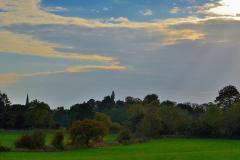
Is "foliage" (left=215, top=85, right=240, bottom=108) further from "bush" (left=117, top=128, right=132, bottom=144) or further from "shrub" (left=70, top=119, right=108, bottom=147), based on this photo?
"shrub" (left=70, top=119, right=108, bottom=147)

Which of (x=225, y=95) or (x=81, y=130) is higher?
(x=225, y=95)

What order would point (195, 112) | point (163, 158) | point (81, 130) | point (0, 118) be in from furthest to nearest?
point (195, 112) → point (0, 118) → point (81, 130) → point (163, 158)

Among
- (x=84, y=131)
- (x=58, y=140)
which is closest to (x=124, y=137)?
(x=84, y=131)

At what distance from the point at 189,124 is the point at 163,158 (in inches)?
2836

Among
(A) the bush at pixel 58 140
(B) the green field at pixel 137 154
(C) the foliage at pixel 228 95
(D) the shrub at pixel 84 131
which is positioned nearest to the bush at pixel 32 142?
(A) the bush at pixel 58 140

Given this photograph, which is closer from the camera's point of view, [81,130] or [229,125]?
[81,130]

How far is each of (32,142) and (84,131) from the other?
11.8 meters

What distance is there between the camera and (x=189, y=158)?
51.5 metres

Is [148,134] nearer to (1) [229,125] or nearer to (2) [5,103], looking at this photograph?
(1) [229,125]

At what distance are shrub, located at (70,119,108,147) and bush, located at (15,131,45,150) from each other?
876cm

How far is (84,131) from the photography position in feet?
265

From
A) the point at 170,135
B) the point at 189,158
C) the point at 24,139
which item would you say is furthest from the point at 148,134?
the point at 189,158

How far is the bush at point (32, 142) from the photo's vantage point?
71.2 m

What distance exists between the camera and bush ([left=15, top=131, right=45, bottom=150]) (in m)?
71.2
